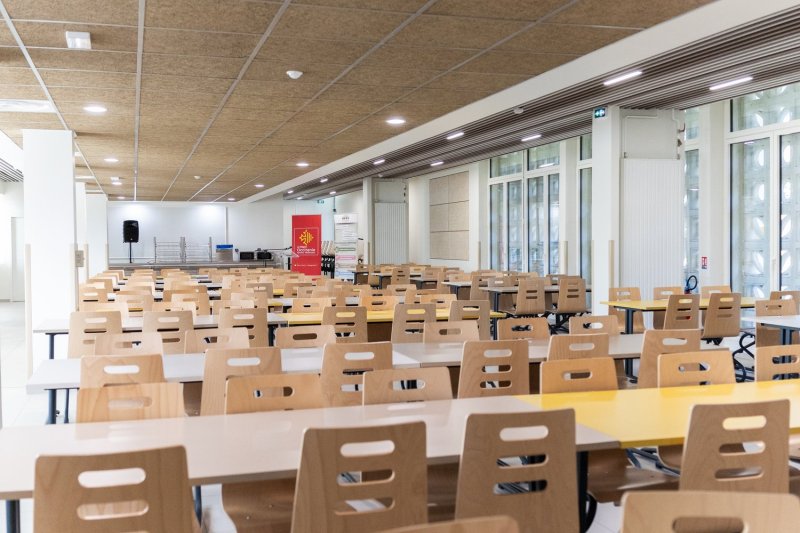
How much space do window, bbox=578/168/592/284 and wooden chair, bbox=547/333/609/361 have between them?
11.3 m

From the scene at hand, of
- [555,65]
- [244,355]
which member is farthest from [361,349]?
[555,65]

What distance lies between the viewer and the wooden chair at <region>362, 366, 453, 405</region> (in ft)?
11.9

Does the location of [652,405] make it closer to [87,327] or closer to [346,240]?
[87,327]

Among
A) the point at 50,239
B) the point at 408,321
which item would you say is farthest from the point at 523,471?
the point at 50,239

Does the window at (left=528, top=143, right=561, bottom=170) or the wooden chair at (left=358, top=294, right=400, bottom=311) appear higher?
the window at (left=528, top=143, right=561, bottom=170)

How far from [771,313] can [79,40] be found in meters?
6.64

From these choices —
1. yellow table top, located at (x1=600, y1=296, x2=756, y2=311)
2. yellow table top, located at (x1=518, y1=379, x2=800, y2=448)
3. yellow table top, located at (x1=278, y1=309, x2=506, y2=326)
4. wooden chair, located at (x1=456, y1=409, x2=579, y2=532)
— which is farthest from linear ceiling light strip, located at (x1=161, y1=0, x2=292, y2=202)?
yellow table top, located at (x1=600, y1=296, x2=756, y2=311)

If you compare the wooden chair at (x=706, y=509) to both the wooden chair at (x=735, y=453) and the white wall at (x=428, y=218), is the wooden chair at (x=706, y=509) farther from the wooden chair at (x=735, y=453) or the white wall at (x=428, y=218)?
the white wall at (x=428, y=218)

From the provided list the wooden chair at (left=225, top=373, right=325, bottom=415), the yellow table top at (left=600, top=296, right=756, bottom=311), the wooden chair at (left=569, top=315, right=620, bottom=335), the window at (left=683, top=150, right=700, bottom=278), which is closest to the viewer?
the wooden chair at (left=225, top=373, right=325, bottom=415)

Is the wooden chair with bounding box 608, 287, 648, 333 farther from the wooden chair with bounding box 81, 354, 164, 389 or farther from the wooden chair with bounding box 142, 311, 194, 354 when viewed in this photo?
the wooden chair with bounding box 81, 354, 164, 389

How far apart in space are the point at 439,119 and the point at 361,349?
8169 millimetres

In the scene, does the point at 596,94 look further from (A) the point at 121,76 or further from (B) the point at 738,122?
(A) the point at 121,76

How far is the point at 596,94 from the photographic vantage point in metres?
9.79

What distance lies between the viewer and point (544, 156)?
683 inches
